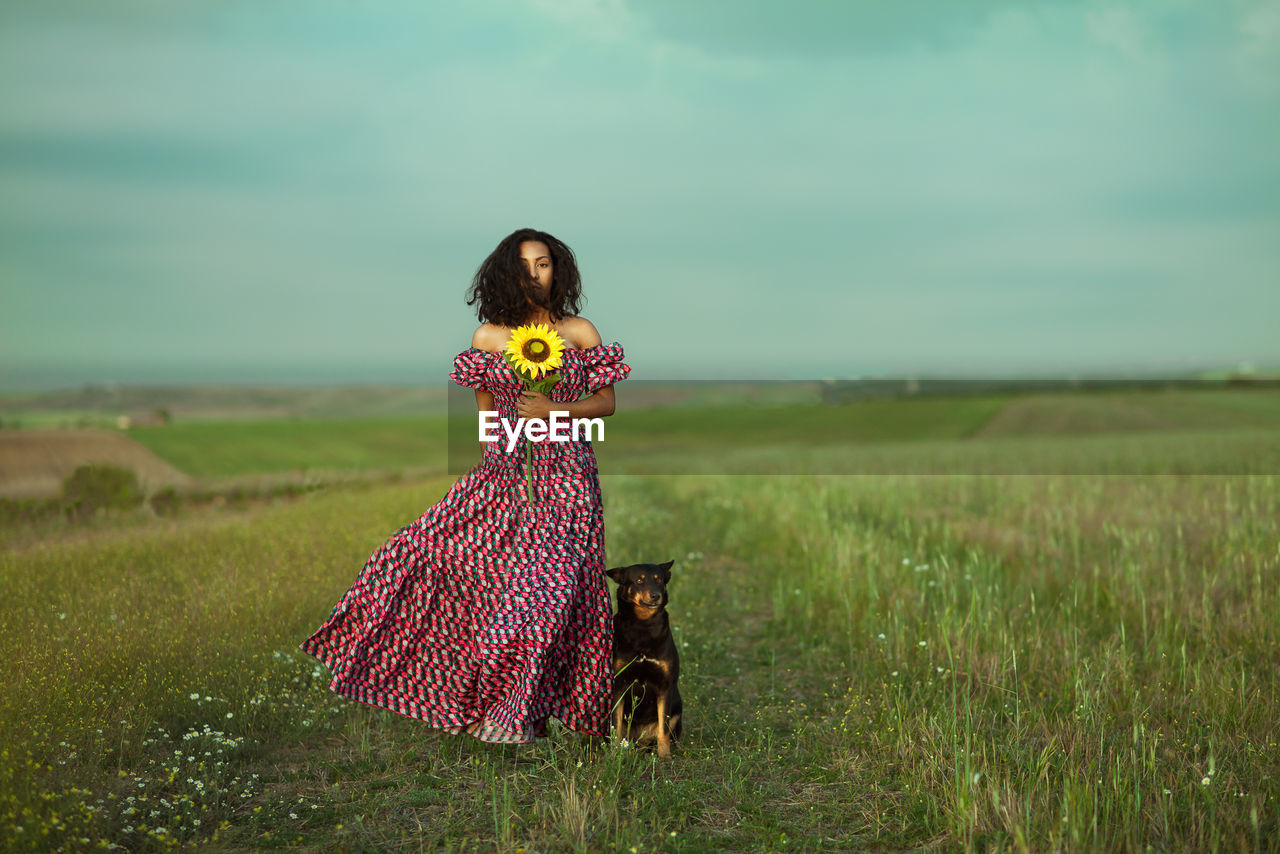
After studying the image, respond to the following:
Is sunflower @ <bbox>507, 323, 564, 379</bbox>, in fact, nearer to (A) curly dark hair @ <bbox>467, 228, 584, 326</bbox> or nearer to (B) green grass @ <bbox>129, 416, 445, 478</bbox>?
(A) curly dark hair @ <bbox>467, 228, 584, 326</bbox>

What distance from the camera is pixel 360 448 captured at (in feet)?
130

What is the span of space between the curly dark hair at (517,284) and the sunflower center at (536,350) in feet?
1.03

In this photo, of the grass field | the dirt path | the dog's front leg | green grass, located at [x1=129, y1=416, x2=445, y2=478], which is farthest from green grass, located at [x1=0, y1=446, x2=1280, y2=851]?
green grass, located at [x1=129, y1=416, x2=445, y2=478]

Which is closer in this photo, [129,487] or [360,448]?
[129,487]

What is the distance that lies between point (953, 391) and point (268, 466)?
52.7 metres

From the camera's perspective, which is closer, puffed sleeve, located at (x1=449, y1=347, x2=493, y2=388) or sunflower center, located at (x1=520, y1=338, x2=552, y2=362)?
sunflower center, located at (x1=520, y1=338, x2=552, y2=362)

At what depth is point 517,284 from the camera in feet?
15.6

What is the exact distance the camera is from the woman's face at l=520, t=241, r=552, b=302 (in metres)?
4.79

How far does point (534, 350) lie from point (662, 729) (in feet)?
6.98

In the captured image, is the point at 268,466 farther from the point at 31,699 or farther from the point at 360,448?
the point at 31,699

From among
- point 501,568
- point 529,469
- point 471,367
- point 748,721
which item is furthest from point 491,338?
point 748,721

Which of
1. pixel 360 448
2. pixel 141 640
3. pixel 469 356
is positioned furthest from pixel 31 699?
pixel 360 448

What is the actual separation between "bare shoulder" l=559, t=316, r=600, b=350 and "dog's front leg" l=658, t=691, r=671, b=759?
1.96m

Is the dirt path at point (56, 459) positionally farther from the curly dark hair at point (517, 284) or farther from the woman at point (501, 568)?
the curly dark hair at point (517, 284)
